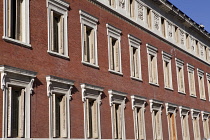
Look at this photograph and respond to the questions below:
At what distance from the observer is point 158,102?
27969mm

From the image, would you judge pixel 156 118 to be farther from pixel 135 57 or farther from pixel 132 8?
pixel 132 8

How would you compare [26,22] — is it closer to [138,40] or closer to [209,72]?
[138,40]

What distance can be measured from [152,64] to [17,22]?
13.9 metres

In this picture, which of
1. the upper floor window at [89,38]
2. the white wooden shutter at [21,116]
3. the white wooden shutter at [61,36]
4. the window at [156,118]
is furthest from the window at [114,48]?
the white wooden shutter at [21,116]

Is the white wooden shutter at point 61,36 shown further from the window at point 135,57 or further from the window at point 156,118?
the window at point 156,118

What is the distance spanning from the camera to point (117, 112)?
23.3 metres

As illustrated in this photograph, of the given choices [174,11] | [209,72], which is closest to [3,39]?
[174,11]

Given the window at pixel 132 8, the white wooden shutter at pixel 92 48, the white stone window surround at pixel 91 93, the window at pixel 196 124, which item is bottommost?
the window at pixel 196 124

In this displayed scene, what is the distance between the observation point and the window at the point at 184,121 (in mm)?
31625

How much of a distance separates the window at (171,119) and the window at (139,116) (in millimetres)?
4196

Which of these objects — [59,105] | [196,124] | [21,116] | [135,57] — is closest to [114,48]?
[135,57]

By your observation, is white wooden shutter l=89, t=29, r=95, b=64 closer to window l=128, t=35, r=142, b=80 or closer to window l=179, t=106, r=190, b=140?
window l=128, t=35, r=142, b=80

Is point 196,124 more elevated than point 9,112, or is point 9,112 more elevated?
point 9,112

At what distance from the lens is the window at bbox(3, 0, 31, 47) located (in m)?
16.4
